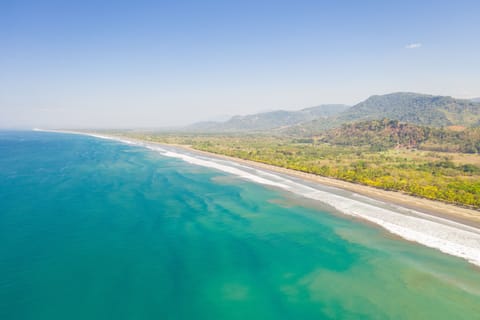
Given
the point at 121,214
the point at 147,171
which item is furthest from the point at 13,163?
the point at 121,214

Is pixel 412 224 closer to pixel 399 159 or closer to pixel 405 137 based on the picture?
pixel 399 159

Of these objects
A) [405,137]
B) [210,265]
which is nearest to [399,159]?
[405,137]

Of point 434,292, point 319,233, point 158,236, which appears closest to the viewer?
point 434,292

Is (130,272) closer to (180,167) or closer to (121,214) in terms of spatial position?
(121,214)

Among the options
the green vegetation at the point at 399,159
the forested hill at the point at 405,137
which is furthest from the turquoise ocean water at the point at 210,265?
the forested hill at the point at 405,137

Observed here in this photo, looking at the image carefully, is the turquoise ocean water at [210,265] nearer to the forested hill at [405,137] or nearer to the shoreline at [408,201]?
the shoreline at [408,201]

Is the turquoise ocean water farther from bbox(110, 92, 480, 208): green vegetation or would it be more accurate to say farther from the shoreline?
bbox(110, 92, 480, 208): green vegetation
